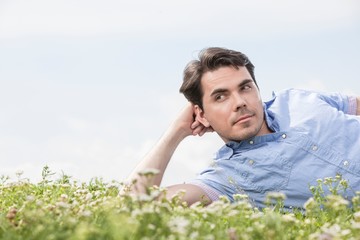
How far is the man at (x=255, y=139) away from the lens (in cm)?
695

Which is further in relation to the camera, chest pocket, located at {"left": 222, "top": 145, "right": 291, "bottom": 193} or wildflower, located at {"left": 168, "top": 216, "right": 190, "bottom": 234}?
chest pocket, located at {"left": 222, "top": 145, "right": 291, "bottom": 193}

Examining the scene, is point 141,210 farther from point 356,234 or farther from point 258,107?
point 258,107

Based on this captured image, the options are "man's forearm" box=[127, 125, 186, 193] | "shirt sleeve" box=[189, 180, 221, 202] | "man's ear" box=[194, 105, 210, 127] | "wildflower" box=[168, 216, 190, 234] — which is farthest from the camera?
"man's ear" box=[194, 105, 210, 127]

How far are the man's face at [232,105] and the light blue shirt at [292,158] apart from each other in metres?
0.19

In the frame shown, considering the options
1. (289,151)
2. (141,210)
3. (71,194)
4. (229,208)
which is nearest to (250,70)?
(289,151)

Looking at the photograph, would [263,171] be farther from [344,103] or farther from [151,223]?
[151,223]

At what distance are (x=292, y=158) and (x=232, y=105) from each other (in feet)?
2.85

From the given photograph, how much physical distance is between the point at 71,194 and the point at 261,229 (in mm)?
2976

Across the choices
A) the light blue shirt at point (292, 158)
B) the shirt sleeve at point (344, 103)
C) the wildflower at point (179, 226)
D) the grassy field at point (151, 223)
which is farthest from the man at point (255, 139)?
the wildflower at point (179, 226)

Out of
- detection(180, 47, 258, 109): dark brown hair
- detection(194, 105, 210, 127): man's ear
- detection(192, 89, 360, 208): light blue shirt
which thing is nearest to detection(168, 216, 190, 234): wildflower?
detection(192, 89, 360, 208): light blue shirt

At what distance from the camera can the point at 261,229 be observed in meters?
3.74

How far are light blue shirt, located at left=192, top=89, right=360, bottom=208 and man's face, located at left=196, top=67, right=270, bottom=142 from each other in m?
0.19

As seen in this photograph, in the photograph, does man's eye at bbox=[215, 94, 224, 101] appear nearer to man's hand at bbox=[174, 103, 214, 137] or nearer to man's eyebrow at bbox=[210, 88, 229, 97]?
man's eyebrow at bbox=[210, 88, 229, 97]

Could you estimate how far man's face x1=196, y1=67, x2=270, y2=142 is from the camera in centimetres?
695
